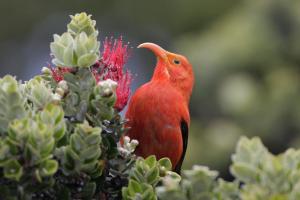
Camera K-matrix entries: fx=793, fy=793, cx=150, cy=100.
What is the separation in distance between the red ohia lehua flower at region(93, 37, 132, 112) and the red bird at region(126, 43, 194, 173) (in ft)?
3.86

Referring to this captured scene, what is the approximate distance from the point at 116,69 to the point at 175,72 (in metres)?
1.99

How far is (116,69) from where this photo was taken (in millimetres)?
3461

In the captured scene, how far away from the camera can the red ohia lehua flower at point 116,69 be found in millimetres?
3367

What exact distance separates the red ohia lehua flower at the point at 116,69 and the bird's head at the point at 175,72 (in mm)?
1835

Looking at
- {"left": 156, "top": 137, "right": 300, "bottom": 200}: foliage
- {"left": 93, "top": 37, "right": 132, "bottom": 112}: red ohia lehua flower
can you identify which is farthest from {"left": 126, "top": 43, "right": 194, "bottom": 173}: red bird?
{"left": 156, "top": 137, "right": 300, "bottom": 200}: foliage

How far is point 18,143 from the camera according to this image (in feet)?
8.66

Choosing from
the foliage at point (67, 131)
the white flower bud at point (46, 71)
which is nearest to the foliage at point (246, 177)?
the foliage at point (67, 131)

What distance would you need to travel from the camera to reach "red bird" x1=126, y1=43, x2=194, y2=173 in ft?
16.0

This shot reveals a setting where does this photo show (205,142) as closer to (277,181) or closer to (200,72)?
(200,72)

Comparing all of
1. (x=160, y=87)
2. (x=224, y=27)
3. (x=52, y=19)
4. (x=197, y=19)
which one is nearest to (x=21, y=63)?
(x=52, y=19)

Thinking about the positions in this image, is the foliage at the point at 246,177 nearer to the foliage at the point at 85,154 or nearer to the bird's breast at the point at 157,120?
the foliage at the point at 85,154

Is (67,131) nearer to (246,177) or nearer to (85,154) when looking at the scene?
(85,154)

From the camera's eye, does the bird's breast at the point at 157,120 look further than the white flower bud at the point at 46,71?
Yes

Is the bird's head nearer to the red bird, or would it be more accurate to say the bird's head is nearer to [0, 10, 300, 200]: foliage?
the red bird
